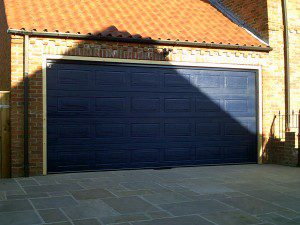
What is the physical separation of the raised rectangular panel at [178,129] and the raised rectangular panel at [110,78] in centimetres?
165

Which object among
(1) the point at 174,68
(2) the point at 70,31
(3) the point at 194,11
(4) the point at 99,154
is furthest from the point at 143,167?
(3) the point at 194,11

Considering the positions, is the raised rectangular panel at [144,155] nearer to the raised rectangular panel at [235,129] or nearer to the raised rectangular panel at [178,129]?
the raised rectangular panel at [178,129]

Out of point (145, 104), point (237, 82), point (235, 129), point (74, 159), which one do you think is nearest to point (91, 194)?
point (74, 159)

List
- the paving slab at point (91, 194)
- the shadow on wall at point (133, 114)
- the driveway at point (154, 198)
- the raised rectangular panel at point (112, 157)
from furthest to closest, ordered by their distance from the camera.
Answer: the raised rectangular panel at point (112, 157) < the shadow on wall at point (133, 114) < the paving slab at point (91, 194) < the driveway at point (154, 198)

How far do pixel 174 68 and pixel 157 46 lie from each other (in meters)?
0.72

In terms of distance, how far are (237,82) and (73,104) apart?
178 inches

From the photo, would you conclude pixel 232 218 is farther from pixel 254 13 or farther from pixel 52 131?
pixel 254 13

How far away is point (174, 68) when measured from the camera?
984cm

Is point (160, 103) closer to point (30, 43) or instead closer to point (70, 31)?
point (70, 31)

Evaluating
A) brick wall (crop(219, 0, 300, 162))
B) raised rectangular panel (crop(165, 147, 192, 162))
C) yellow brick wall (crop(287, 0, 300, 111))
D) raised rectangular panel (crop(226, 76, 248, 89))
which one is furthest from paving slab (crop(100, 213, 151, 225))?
yellow brick wall (crop(287, 0, 300, 111))

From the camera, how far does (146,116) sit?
9.59 m

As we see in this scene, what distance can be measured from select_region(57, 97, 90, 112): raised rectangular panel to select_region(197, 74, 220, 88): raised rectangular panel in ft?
9.95

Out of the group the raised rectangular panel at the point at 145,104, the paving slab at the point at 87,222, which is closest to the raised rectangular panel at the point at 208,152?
the raised rectangular panel at the point at 145,104

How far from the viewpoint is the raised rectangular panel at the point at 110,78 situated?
30.0 ft
